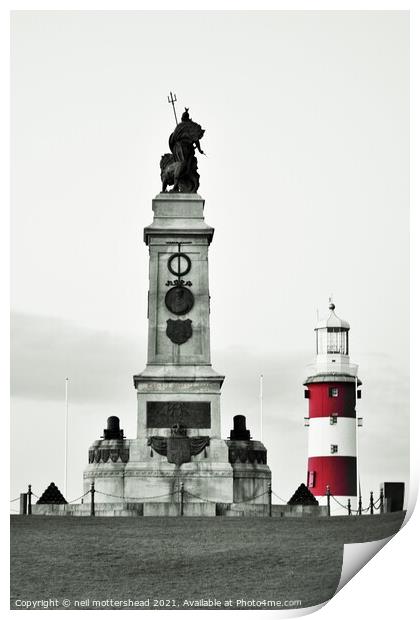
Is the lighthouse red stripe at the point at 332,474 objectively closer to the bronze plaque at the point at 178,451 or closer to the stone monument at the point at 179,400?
the stone monument at the point at 179,400

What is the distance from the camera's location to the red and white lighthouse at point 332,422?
1797 inches

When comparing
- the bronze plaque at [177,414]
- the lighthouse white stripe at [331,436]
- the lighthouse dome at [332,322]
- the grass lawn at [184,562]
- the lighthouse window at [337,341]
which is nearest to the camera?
the grass lawn at [184,562]

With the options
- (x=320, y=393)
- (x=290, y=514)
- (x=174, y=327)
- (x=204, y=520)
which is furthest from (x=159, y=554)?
(x=320, y=393)

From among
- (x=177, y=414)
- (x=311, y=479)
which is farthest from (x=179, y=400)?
(x=311, y=479)

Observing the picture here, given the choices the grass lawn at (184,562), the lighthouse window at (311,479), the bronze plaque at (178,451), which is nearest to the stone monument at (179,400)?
the bronze plaque at (178,451)

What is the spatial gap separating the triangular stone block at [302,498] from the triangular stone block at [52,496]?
4.42 m

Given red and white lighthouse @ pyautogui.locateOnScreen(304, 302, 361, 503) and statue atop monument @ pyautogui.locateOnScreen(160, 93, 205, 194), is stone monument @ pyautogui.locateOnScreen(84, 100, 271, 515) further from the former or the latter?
red and white lighthouse @ pyautogui.locateOnScreen(304, 302, 361, 503)

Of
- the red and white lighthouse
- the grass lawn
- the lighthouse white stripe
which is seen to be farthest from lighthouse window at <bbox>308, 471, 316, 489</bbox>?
the grass lawn

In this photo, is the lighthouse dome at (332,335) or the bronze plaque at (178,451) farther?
the bronze plaque at (178,451)

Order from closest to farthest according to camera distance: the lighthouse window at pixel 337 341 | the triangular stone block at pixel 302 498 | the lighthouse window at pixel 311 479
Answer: the triangular stone block at pixel 302 498, the lighthouse window at pixel 337 341, the lighthouse window at pixel 311 479

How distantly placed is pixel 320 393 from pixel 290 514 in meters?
12.0

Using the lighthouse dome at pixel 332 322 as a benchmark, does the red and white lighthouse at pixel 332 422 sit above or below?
below

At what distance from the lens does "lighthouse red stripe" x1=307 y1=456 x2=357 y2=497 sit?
45281mm

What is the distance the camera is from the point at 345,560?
3033cm
